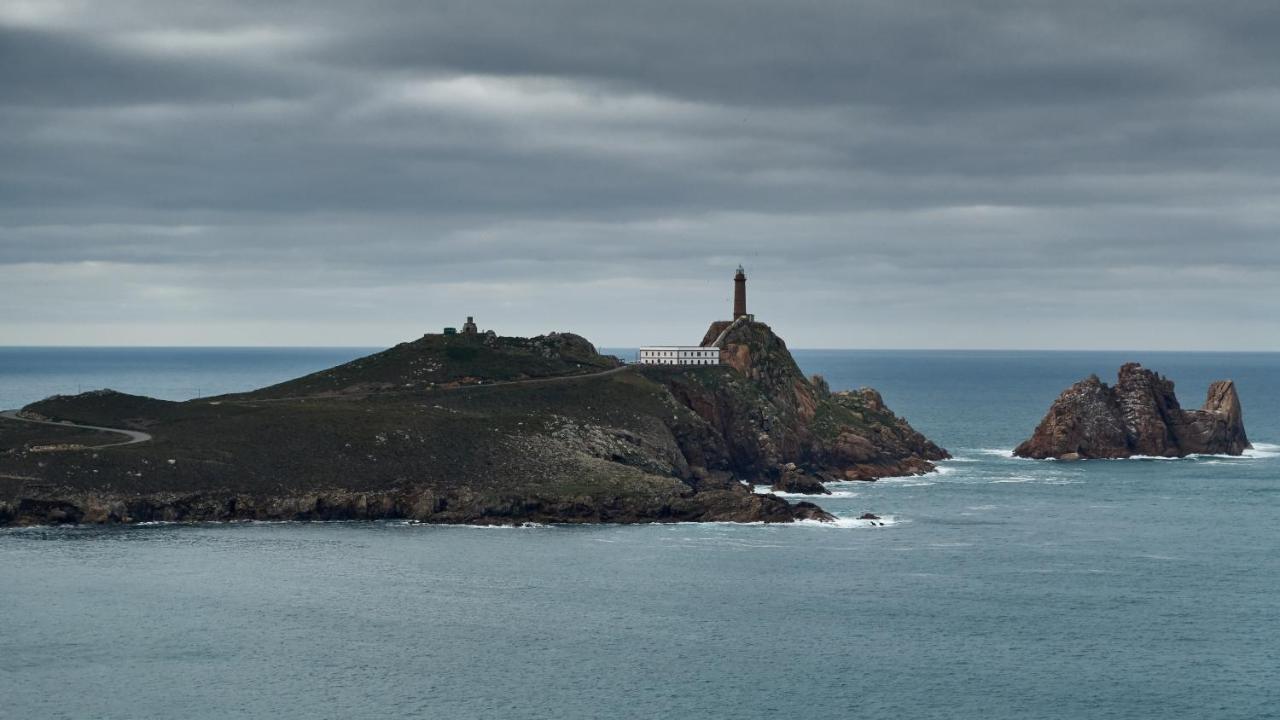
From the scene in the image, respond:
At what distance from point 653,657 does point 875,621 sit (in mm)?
21187

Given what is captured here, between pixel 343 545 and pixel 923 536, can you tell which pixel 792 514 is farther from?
pixel 343 545

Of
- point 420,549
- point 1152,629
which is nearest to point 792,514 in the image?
point 420,549

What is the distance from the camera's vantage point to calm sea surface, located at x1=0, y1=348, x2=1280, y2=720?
334 feet

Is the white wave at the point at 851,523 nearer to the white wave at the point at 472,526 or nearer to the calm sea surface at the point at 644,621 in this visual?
the calm sea surface at the point at 644,621

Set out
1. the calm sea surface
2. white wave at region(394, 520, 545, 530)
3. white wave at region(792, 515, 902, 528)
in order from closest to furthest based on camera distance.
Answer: the calm sea surface → white wave at region(792, 515, 902, 528) → white wave at region(394, 520, 545, 530)

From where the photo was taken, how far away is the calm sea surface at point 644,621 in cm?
10169

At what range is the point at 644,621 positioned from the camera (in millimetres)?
123250

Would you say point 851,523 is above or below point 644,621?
above

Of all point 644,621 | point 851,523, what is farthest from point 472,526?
point 644,621

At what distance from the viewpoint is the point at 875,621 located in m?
123

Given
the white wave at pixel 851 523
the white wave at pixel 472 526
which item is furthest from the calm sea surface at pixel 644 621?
the white wave at pixel 472 526

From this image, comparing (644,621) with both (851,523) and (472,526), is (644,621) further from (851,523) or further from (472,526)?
(851,523)

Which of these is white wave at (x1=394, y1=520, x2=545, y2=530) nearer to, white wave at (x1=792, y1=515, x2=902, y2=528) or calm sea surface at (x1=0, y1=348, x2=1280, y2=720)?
calm sea surface at (x1=0, y1=348, x2=1280, y2=720)

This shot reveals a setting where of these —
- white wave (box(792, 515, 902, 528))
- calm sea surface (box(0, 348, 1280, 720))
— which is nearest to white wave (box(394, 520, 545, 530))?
calm sea surface (box(0, 348, 1280, 720))
